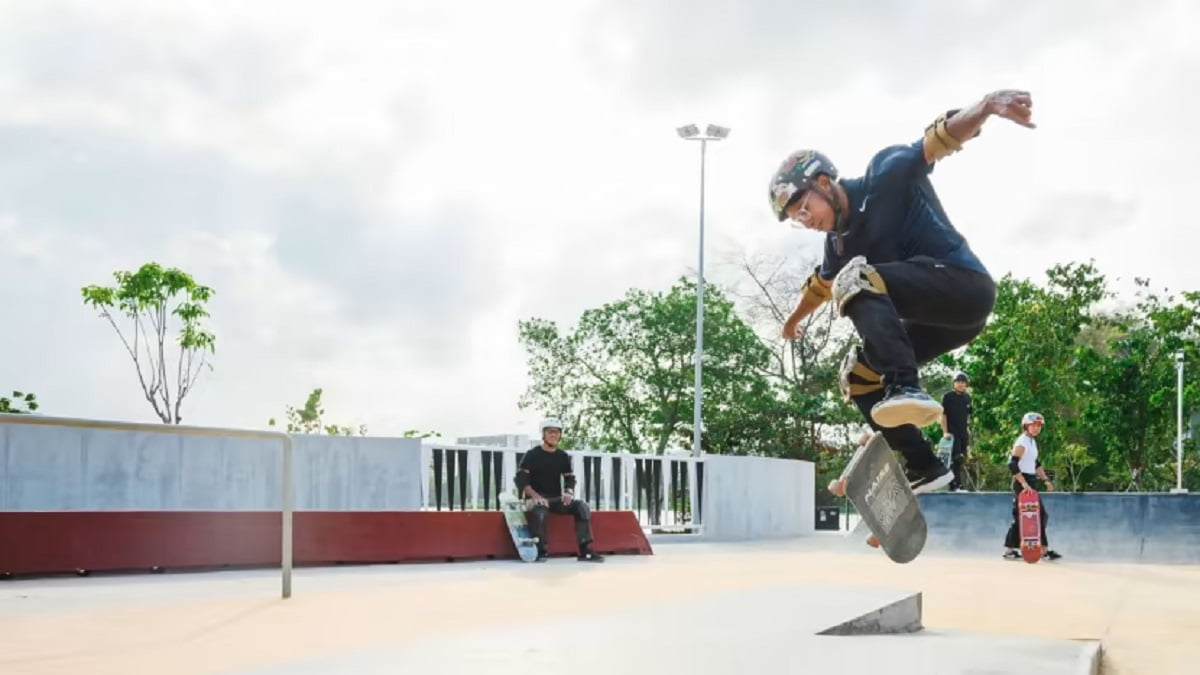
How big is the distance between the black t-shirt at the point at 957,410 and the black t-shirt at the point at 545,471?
6681 mm

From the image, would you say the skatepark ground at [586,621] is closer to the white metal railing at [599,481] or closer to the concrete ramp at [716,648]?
the concrete ramp at [716,648]

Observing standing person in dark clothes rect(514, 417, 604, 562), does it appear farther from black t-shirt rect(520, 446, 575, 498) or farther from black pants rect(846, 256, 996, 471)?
black pants rect(846, 256, 996, 471)

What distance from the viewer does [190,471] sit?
21.2 metres

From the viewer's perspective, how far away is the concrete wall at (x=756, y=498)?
102 ft

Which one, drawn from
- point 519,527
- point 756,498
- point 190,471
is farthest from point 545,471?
point 756,498

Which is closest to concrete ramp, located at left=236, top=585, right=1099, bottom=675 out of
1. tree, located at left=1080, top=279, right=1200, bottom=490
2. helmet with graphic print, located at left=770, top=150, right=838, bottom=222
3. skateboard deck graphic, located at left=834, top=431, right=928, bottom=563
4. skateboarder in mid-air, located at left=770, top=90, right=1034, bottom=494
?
skateboard deck graphic, located at left=834, top=431, right=928, bottom=563

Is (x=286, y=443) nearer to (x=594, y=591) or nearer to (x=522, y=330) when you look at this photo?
(x=594, y=591)

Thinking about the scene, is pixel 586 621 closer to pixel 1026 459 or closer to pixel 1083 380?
pixel 1026 459

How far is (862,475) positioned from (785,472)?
3007cm

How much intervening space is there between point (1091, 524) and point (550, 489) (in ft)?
32.3

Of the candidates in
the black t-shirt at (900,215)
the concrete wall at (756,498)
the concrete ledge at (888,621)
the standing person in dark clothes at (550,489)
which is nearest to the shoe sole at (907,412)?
the black t-shirt at (900,215)

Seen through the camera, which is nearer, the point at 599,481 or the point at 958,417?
the point at 958,417

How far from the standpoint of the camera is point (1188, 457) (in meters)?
51.6

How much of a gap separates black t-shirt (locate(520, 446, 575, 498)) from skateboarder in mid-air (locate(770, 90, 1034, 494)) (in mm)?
13476
